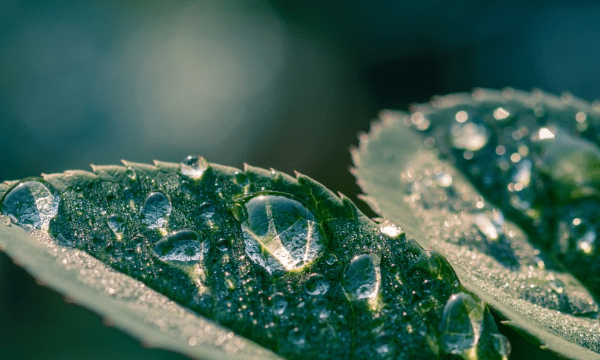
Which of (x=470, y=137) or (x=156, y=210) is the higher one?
(x=470, y=137)

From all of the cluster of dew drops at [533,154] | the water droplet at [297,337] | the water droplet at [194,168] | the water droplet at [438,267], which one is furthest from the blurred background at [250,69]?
the water droplet at [297,337]

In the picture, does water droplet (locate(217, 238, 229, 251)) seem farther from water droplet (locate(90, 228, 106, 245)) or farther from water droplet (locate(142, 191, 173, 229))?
water droplet (locate(90, 228, 106, 245))

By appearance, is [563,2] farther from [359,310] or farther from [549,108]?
[359,310]

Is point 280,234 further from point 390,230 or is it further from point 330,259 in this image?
point 390,230

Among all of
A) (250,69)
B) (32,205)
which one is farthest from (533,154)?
(250,69)

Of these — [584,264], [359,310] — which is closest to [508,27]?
[584,264]
